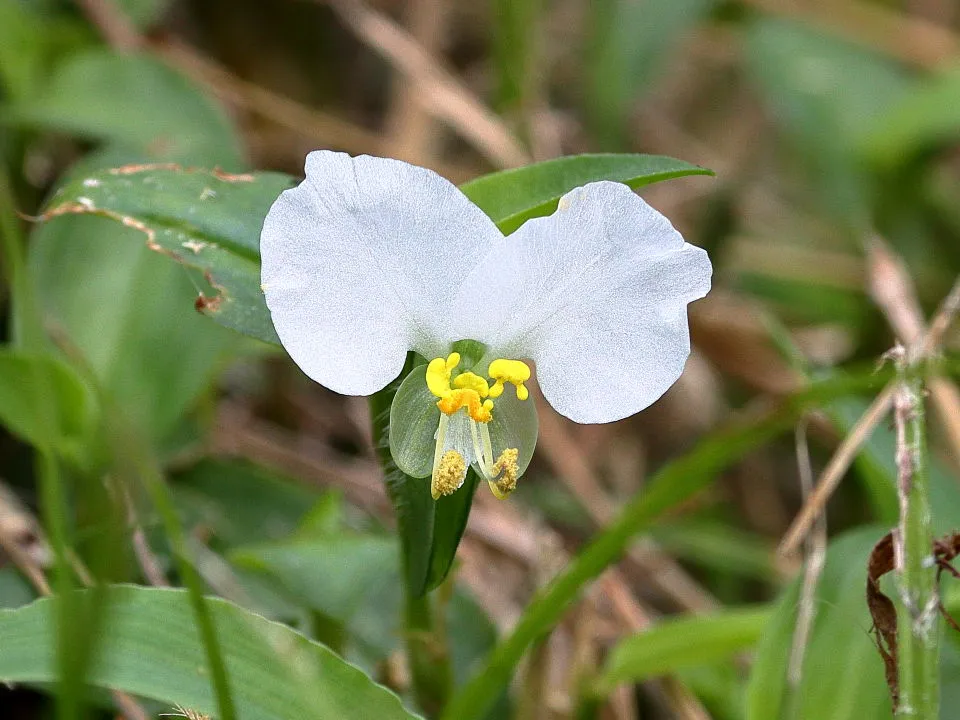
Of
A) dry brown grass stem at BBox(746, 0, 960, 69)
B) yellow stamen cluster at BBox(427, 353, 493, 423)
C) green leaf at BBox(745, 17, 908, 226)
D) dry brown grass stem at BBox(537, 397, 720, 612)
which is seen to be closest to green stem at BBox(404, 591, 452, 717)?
yellow stamen cluster at BBox(427, 353, 493, 423)

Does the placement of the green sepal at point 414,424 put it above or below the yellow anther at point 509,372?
below

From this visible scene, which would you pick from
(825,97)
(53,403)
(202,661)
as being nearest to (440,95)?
(825,97)

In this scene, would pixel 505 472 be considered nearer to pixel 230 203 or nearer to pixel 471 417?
pixel 471 417

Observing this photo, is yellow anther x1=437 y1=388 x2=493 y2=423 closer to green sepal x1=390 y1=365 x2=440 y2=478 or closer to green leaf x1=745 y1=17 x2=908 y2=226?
green sepal x1=390 y1=365 x2=440 y2=478

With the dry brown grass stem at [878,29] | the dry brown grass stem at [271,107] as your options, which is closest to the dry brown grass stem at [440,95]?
the dry brown grass stem at [271,107]

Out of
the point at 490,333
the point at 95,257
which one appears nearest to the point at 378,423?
the point at 490,333

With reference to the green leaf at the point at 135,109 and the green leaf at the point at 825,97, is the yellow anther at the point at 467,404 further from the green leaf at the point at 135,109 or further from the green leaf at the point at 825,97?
the green leaf at the point at 825,97

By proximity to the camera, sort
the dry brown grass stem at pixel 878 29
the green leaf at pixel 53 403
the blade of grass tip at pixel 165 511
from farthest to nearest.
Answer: the dry brown grass stem at pixel 878 29, the green leaf at pixel 53 403, the blade of grass tip at pixel 165 511
